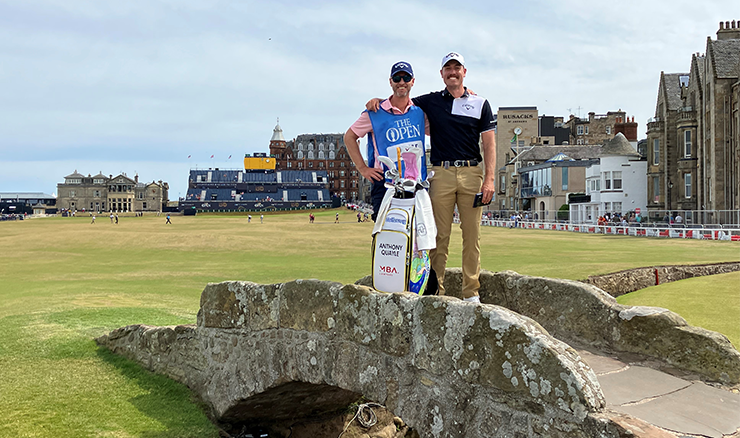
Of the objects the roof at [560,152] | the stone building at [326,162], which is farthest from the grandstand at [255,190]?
the roof at [560,152]

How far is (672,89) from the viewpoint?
179 feet

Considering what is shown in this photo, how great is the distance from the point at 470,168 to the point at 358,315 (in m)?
1.98

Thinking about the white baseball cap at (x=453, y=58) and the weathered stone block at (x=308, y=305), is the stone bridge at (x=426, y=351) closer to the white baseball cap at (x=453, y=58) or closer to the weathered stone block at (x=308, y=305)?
the weathered stone block at (x=308, y=305)

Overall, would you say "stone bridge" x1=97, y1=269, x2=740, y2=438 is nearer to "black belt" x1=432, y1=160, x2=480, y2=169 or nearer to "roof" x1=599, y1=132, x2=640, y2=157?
"black belt" x1=432, y1=160, x2=480, y2=169

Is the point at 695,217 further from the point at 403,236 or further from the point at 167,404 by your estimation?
the point at 167,404

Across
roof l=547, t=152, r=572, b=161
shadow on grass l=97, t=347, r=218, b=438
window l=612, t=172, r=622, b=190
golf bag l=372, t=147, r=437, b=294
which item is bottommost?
shadow on grass l=97, t=347, r=218, b=438

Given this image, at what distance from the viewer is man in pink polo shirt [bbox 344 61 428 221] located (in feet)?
19.2

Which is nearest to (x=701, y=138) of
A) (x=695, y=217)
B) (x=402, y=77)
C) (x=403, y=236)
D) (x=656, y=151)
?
(x=656, y=151)

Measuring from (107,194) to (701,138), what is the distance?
18843cm

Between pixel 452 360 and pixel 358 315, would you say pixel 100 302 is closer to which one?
pixel 358 315

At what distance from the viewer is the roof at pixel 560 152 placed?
79.7 m

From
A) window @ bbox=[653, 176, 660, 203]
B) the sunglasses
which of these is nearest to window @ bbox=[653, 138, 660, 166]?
window @ bbox=[653, 176, 660, 203]

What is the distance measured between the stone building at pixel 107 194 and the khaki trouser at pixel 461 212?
7782 inches

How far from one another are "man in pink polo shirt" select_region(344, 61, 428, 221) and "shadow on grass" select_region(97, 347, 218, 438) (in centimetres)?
326
